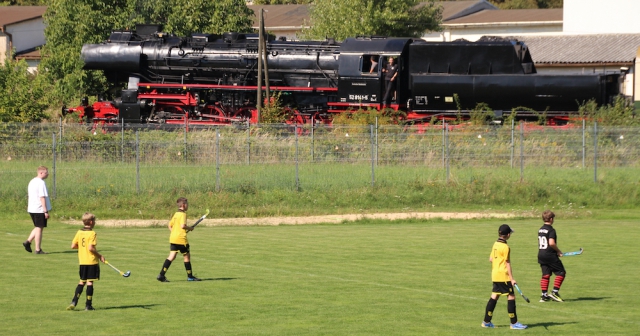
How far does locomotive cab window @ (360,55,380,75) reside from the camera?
43.5 metres

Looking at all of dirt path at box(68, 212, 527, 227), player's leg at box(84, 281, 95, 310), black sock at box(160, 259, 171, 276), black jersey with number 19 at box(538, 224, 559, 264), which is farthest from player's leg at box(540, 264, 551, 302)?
dirt path at box(68, 212, 527, 227)

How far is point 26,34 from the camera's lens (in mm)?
80375

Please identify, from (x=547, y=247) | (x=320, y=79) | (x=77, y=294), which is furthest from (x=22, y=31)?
(x=547, y=247)

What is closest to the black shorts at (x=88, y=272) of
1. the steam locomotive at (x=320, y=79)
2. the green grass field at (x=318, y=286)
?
the green grass field at (x=318, y=286)

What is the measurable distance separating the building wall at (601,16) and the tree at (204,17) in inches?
1152

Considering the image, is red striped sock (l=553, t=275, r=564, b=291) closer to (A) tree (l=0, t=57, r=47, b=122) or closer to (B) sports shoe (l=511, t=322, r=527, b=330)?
(B) sports shoe (l=511, t=322, r=527, b=330)

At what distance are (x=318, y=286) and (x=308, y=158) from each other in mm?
17828

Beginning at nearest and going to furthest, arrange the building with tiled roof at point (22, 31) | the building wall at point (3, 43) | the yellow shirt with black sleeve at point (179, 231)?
the yellow shirt with black sleeve at point (179, 231)
the building wall at point (3, 43)
the building with tiled roof at point (22, 31)

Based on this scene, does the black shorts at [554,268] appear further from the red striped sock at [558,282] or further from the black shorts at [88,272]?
the black shorts at [88,272]

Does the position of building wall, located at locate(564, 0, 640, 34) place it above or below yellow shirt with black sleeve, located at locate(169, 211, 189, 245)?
above

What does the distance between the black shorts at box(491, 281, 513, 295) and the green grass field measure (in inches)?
21.8

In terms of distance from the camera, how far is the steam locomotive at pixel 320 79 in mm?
41969

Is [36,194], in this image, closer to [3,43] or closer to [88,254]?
[88,254]

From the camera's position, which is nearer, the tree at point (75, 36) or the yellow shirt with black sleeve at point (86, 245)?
the yellow shirt with black sleeve at point (86, 245)
